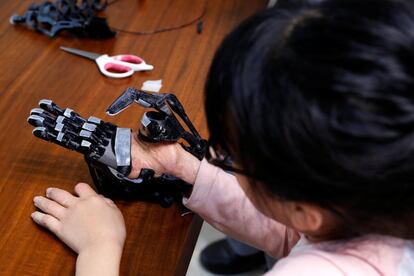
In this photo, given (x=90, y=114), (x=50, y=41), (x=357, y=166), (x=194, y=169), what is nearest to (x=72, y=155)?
(x=90, y=114)

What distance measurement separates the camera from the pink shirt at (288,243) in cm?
42

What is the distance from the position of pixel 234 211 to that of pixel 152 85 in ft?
0.90

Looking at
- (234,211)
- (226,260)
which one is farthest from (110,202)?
(226,260)

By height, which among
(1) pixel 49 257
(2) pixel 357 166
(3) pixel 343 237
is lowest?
(1) pixel 49 257

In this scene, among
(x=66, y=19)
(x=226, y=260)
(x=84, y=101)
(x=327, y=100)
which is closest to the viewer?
(x=327, y=100)

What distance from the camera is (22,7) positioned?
0.96m

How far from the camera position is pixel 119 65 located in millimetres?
807

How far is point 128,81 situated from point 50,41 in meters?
0.20

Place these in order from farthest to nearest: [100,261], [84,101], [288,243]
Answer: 1. [84,101]
2. [288,243]
3. [100,261]

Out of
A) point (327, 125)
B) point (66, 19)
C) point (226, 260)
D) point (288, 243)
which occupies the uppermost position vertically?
point (327, 125)

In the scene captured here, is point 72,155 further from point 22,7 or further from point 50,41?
point 22,7

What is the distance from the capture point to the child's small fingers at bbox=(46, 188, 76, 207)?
591 millimetres

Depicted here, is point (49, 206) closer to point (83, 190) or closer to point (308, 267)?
point (83, 190)

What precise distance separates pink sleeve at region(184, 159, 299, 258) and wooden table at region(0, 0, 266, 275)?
0.11 ft
